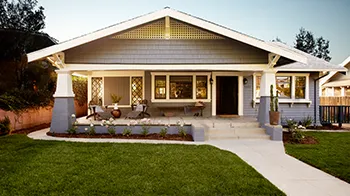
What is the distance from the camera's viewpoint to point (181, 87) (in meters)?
11.9

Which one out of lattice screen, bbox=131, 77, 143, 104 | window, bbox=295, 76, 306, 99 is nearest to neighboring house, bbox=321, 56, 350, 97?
window, bbox=295, 76, 306, 99

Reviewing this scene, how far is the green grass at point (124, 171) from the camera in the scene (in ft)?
13.0

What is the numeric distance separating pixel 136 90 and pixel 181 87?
2121 mm

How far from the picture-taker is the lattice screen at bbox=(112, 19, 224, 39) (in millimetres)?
9305

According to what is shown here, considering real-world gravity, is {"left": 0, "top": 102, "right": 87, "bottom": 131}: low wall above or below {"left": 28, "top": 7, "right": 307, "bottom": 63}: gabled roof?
below

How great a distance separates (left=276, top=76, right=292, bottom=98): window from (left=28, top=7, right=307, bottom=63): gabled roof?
386cm

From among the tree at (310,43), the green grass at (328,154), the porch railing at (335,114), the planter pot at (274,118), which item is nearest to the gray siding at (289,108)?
the porch railing at (335,114)

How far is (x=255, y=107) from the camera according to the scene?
12156 mm

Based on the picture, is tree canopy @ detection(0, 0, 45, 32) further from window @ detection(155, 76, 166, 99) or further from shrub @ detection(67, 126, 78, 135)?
shrub @ detection(67, 126, 78, 135)

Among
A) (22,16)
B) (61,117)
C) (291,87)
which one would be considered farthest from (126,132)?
(22,16)

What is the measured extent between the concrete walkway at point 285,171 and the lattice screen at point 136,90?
432 centimetres

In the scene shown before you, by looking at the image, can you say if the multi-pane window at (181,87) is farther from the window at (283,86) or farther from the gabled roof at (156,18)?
the window at (283,86)

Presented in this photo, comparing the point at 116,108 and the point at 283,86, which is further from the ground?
the point at 283,86

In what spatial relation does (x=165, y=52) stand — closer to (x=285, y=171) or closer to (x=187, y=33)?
(x=187, y=33)
